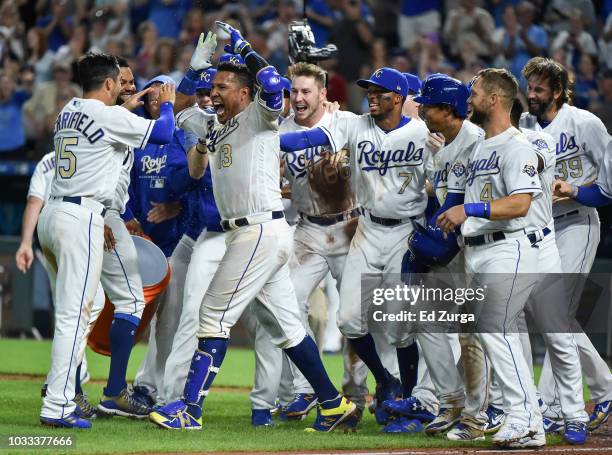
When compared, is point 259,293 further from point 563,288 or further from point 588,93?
point 588,93

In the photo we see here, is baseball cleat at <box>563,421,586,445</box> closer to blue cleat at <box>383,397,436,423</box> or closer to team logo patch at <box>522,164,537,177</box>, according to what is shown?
blue cleat at <box>383,397,436,423</box>

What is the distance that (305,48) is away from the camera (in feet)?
25.0

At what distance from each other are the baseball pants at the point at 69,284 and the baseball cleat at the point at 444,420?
197cm

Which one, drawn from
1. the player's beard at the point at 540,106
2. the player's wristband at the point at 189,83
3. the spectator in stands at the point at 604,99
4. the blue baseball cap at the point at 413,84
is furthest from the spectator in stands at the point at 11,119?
the player's beard at the point at 540,106

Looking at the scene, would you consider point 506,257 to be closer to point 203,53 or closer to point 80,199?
point 203,53

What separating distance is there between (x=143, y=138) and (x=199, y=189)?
0.91m

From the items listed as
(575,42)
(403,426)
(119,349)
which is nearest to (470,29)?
(575,42)

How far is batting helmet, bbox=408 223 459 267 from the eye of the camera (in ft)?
20.0

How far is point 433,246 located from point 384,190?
1.93ft

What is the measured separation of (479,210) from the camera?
18.0 ft

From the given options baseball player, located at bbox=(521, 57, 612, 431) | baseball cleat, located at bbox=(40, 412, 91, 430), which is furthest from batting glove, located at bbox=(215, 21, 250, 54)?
baseball cleat, located at bbox=(40, 412, 91, 430)

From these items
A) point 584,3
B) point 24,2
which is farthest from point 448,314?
point 24,2

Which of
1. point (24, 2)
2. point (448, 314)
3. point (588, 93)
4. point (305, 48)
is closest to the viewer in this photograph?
point (448, 314)

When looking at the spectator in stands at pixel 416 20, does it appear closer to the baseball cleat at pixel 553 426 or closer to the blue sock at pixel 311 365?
the baseball cleat at pixel 553 426
